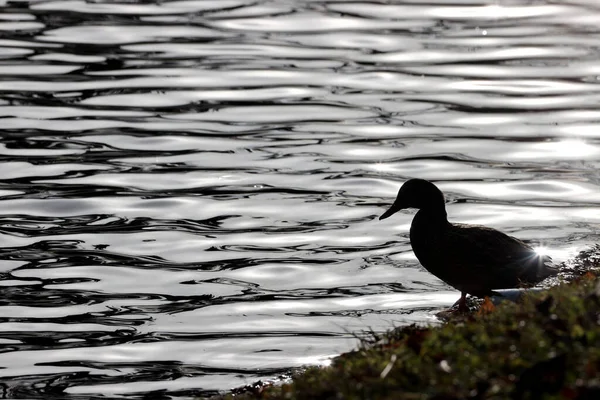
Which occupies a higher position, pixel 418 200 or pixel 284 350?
pixel 418 200

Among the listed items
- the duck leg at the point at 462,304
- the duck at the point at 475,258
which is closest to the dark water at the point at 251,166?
the duck leg at the point at 462,304

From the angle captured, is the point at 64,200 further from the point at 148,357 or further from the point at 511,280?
the point at 511,280

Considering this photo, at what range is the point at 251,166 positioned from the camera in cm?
1583

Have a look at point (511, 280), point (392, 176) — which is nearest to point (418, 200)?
point (511, 280)

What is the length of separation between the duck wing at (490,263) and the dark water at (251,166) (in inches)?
21.4

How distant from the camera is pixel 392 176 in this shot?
15.5 meters

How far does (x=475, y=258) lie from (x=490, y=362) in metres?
4.08

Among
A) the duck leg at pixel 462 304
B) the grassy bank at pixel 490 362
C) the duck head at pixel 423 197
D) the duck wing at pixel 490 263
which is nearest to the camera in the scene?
the grassy bank at pixel 490 362

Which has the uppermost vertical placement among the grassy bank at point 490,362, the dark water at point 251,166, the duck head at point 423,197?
the grassy bank at point 490,362

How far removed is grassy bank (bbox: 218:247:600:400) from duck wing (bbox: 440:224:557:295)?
108 inches

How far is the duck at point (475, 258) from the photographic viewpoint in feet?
32.7

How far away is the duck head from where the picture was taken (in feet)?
35.1

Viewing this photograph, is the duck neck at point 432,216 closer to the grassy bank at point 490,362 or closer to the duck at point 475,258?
the duck at point 475,258

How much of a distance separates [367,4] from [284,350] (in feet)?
56.5
